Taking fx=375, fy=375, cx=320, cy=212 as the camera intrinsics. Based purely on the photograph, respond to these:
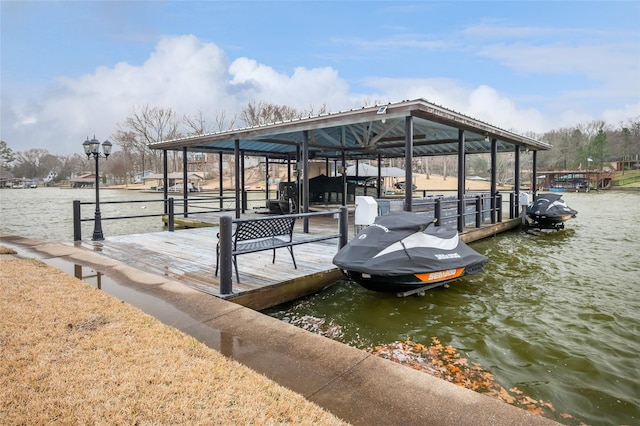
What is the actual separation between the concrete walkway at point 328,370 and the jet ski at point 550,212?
11.2 m

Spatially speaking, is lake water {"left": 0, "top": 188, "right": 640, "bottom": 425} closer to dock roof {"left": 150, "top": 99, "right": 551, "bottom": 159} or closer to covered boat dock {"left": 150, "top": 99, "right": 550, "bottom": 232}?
covered boat dock {"left": 150, "top": 99, "right": 550, "bottom": 232}

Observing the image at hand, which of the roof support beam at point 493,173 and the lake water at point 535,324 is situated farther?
the roof support beam at point 493,173

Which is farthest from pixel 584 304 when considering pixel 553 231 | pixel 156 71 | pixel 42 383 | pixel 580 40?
pixel 156 71

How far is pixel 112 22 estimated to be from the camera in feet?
54.8

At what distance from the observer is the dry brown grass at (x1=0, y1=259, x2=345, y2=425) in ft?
6.32

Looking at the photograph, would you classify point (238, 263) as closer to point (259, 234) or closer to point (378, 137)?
point (259, 234)

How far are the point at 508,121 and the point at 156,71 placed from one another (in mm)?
58250

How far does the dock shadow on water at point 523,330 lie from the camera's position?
3.00 meters

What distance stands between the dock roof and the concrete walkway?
4.50 metres

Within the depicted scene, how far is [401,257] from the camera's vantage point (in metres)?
4.67

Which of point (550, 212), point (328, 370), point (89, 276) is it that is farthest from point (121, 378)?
point (550, 212)

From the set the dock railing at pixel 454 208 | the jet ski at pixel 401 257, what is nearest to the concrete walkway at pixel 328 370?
the jet ski at pixel 401 257

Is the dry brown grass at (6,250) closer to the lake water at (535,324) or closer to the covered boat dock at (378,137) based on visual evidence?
the covered boat dock at (378,137)

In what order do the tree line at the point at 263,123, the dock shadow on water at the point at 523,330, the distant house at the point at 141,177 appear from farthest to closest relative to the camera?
the distant house at the point at 141,177, the tree line at the point at 263,123, the dock shadow on water at the point at 523,330
